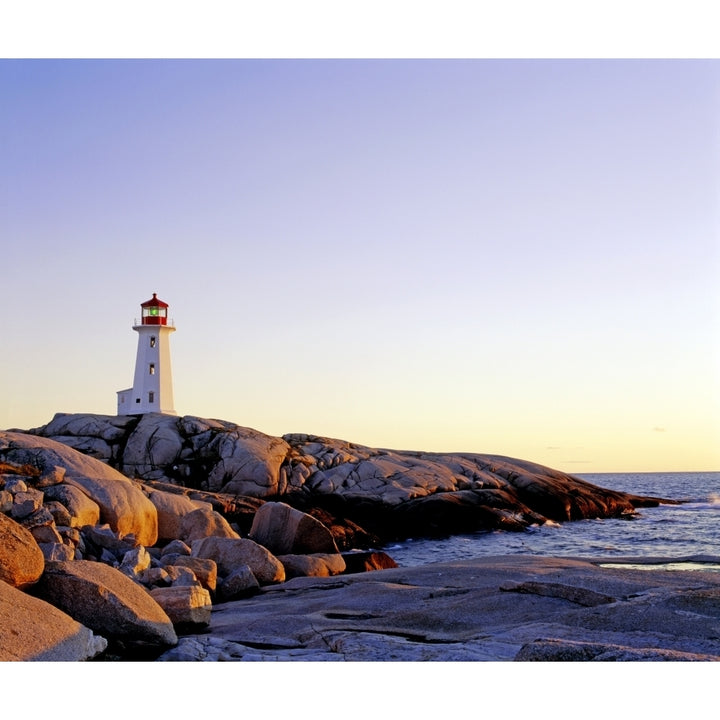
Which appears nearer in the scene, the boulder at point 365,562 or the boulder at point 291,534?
the boulder at point 365,562

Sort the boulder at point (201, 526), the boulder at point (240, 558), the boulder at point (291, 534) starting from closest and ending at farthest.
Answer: the boulder at point (240, 558) → the boulder at point (201, 526) → the boulder at point (291, 534)

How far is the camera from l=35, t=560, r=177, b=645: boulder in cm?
730

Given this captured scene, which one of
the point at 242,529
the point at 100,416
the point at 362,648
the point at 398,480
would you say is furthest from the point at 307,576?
the point at 100,416

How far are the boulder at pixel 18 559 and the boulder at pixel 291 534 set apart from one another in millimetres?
8395

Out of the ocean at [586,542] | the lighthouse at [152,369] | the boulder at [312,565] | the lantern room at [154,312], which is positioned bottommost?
the ocean at [586,542]

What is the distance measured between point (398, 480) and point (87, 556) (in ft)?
70.1

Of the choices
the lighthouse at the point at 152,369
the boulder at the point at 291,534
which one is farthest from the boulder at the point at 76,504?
the lighthouse at the point at 152,369

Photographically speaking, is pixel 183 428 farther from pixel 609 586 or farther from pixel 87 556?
pixel 609 586

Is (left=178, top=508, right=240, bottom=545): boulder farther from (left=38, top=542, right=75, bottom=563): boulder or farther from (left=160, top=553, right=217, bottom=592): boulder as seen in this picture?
(left=38, top=542, right=75, bottom=563): boulder

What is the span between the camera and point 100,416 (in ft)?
111

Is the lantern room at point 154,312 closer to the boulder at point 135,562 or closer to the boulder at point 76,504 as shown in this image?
the boulder at point 76,504

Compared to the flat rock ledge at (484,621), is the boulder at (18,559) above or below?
above

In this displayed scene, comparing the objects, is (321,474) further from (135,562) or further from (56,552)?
(56,552)

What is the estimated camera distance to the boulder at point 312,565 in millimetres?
13172
